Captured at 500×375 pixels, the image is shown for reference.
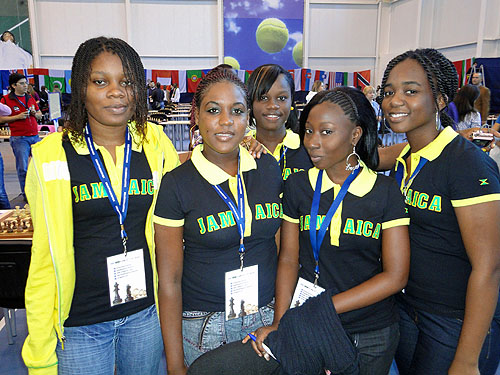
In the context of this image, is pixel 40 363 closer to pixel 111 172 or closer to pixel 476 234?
pixel 111 172

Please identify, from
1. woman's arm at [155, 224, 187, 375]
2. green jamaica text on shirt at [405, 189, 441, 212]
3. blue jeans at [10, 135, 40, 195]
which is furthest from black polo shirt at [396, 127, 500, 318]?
blue jeans at [10, 135, 40, 195]

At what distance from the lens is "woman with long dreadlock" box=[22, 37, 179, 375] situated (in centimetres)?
138

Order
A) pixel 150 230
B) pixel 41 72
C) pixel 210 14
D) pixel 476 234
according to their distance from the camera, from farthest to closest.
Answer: pixel 210 14, pixel 41 72, pixel 150 230, pixel 476 234

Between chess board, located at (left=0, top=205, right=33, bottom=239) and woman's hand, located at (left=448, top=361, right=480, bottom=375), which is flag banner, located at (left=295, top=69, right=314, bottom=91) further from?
woman's hand, located at (left=448, top=361, right=480, bottom=375)

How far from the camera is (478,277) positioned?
1303 mm

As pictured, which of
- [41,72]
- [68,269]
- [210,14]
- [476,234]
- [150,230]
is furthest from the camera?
[210,14]

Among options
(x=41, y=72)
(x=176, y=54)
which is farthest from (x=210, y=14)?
(x=41, y=72)

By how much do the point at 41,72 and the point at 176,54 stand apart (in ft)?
17.6

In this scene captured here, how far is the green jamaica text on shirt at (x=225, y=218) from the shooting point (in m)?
1.39

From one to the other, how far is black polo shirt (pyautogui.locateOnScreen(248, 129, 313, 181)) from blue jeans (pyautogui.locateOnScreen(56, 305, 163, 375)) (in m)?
0.97

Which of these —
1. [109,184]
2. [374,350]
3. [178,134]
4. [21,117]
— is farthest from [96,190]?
[178,134]

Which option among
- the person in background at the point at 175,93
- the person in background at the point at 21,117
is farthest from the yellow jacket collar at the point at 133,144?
the person in background at the point at 175,93

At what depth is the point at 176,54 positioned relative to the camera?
651 inches

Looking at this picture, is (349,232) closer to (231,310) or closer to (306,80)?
(231,310)
